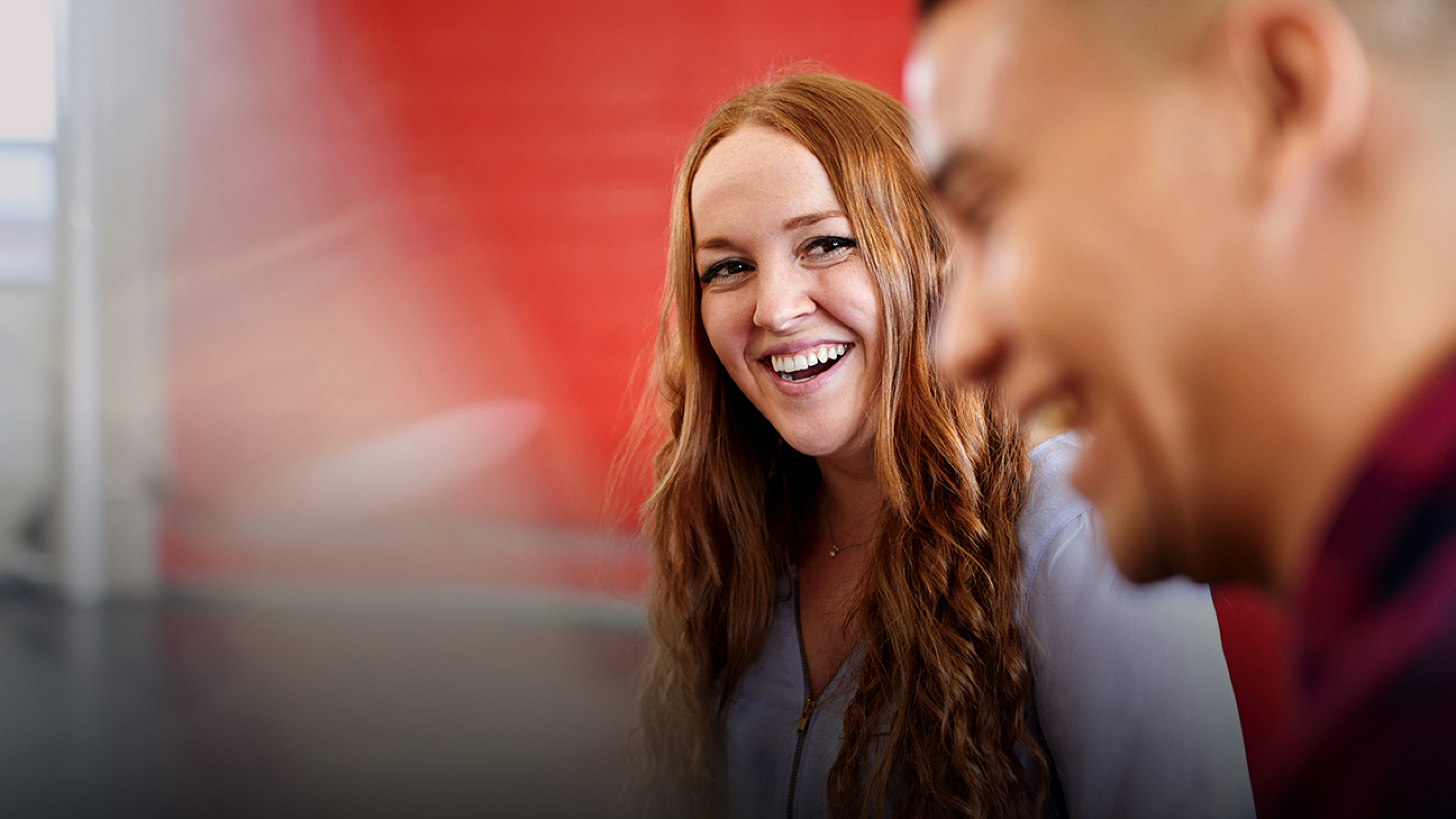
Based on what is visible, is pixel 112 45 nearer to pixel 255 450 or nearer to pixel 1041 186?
pixel 255 450

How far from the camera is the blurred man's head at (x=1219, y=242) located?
10 centimetres

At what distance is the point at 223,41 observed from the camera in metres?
0.83

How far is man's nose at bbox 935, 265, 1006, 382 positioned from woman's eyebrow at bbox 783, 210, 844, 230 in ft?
1.46

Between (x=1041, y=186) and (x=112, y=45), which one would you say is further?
(x=112, y=45)

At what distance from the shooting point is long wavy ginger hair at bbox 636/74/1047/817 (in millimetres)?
572

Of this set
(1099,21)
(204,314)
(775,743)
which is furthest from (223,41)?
(1099,21)

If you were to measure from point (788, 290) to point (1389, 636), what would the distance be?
19.1 inches

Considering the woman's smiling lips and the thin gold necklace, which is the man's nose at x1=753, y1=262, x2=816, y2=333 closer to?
the woman's smiling lips

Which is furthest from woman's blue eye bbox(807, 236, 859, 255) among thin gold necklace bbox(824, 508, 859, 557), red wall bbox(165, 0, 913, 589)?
red wall bbox(165, 0, 913, 589)

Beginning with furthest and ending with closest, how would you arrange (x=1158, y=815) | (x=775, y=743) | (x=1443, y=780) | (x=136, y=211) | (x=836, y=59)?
(x=836, y=59) → (x=136, y=211) → (x=775, y=743) → (x=1158, y=815) → (x=1443, y=780)

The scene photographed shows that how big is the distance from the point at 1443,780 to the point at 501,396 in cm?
108

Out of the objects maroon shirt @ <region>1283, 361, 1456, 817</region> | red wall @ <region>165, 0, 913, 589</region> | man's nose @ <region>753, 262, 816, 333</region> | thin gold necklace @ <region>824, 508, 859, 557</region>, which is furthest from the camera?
red wall @ <region>165, 0, 913, 589</region>

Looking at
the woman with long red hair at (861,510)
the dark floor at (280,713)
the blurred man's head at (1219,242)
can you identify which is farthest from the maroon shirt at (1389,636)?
the dark floor at (280,713)

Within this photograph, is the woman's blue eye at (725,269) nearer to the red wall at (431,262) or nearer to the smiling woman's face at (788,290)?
the smiling woman's face at (788,290)
